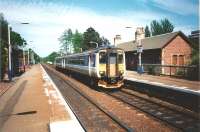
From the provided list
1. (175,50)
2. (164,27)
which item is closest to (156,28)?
(164,27)

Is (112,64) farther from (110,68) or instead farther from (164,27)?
(164,27)

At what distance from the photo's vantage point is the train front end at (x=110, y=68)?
65.3 ft

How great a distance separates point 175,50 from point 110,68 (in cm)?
2016

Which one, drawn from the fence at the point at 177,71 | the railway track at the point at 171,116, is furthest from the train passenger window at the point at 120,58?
the fence at the point at 177,71

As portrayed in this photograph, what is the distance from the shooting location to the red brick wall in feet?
119

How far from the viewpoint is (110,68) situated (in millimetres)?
20172

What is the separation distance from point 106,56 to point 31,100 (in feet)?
21.9

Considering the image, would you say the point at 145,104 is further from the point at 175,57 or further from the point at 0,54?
the point at 175,57

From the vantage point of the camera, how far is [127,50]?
154 ft

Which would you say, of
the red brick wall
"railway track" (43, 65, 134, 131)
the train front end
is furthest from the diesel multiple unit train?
the red brick wall

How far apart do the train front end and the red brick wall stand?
16.9 meters

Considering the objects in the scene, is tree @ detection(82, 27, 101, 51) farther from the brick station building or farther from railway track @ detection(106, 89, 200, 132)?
railway track @ detection(106, 89, 200, 132)

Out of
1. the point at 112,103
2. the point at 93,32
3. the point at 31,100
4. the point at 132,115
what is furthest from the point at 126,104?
the point at 93,32

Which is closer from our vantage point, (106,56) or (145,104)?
(145,104)
